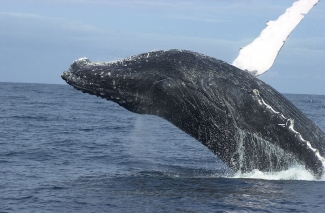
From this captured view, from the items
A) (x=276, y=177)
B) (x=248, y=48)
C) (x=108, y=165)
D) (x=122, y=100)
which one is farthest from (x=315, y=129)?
(x=108, y=165)

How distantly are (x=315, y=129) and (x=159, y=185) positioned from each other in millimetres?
2908

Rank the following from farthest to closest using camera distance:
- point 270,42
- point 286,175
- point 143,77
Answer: point 270,42, point 286,175, point 143,77

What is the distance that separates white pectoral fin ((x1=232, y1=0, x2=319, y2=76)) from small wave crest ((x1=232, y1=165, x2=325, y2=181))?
1.82 meters

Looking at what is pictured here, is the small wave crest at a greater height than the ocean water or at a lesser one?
greater

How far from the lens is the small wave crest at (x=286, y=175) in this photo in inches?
391

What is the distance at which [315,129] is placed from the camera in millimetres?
9969

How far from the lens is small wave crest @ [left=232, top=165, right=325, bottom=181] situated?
9.94 m

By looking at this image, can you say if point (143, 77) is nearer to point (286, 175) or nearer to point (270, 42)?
point (270, 42)

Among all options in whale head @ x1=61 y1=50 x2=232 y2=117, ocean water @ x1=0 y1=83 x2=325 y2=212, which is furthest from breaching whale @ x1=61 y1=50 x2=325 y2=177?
ocean water @ x1=0 y1=83 x2=325 y2=212

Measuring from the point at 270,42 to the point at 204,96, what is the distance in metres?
2.09

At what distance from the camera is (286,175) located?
33.7 feet

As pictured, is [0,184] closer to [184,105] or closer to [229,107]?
[184,105]

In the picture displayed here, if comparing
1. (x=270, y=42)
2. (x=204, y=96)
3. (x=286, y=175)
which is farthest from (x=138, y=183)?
(x=270, y=42)

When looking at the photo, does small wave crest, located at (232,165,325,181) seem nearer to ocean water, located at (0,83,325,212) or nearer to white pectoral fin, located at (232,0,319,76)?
ocean water, located at (0,83,325,212)
